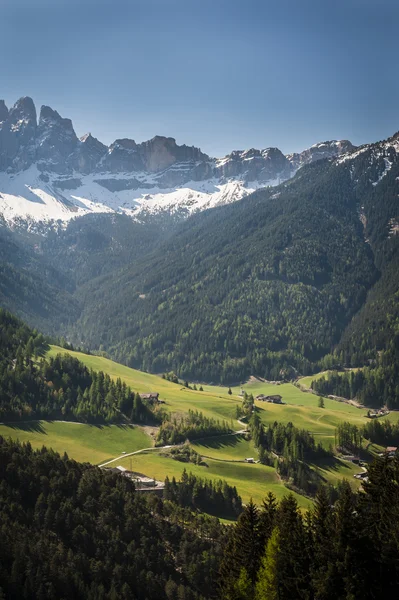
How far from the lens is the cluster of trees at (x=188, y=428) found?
162m

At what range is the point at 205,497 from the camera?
117 metres

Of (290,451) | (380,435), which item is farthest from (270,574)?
(380,435)

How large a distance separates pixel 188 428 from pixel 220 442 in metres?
10.7

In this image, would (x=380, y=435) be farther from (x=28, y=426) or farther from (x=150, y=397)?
(x=28, y=426)

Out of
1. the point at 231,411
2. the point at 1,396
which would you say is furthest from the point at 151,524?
the point at 231,411

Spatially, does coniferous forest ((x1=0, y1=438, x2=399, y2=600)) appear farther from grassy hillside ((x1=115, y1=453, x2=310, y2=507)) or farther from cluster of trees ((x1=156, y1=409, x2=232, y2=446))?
cluster of trees ((x1=156, y1=409, x2=232, y2=446))

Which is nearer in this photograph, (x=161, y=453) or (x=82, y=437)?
(x=161, y=453)

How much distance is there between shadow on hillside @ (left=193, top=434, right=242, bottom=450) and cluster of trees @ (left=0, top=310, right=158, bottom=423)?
22544mm

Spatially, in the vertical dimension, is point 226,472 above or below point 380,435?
below

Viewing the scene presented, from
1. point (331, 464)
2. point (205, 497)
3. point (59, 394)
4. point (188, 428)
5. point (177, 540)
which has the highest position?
point (59, 394)

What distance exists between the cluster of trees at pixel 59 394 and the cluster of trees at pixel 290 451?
1458 inches

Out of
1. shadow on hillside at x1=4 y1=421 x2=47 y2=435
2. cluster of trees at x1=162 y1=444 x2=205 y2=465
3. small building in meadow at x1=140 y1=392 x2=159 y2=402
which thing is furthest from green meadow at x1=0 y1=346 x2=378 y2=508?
small building in meadow at x1=140 y1=392 x2=159 y2=402

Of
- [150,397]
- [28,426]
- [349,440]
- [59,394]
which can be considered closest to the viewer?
[28,426]

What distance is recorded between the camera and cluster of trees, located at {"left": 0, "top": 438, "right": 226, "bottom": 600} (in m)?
74.1
